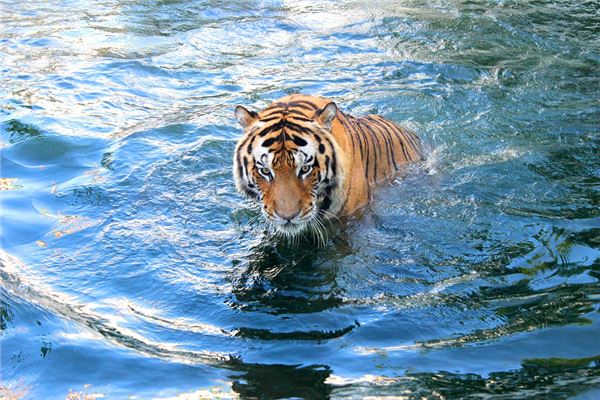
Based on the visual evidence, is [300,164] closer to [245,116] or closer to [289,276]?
[245,116]

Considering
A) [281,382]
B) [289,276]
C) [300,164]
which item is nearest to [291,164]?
[300,164]

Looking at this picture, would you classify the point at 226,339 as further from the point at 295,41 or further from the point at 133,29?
the point at 133,29

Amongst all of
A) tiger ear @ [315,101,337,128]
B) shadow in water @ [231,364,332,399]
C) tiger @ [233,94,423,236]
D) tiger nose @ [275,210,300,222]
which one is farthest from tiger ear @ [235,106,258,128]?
shadow in water @ [231,364,332,399]

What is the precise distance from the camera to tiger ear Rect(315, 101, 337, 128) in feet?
13.0

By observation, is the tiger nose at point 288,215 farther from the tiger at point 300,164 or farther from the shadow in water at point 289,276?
the shadow in water at point 289,276

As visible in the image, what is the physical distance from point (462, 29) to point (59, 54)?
4071 mm

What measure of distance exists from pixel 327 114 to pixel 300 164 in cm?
32

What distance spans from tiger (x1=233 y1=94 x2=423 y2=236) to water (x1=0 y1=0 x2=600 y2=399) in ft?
0.80

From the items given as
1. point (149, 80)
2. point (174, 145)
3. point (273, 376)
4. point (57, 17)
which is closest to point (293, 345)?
point (273, 376)

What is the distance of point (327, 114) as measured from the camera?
400cm

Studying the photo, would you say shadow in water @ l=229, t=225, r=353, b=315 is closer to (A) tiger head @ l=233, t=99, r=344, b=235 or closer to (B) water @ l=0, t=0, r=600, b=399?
(B) water @ l=0, t=0, r=600, b=399

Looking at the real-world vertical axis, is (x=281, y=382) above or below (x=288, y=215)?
below

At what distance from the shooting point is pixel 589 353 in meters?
3.15

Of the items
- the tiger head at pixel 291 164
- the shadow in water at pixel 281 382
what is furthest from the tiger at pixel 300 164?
the shadow in water at pixel 281 382
